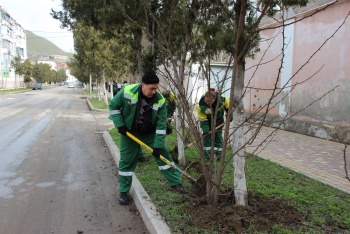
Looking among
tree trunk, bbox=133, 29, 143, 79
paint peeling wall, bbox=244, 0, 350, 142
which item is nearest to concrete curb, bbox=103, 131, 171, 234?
tree trunk, bbox=133, 29, 143, 79

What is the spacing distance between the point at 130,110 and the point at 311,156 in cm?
459

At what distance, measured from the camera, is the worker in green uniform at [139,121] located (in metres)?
4.18

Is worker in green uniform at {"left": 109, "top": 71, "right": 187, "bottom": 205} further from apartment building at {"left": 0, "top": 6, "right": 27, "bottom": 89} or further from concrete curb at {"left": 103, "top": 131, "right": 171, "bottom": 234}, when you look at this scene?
apartment building at {"left": 0, "top": 6, "right": 27, "bottom": 89}

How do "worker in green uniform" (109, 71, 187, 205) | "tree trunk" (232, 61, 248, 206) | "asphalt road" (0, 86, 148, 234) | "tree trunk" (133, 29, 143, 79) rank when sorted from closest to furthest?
"tree trunk" (232, 61, 248, 206)
"asphalt road" (0, 86, 148, 234)
"worker in green uniform" (109, 71, 187, 205)
"tree trunk" (133, 29, 143, 79)

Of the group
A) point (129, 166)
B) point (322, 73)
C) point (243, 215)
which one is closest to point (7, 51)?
point (322, 73)

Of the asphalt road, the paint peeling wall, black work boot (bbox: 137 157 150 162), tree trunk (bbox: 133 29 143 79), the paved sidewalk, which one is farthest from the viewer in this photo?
the paint peeling wall

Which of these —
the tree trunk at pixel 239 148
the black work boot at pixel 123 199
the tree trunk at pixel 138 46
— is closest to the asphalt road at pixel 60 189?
the black work boot at pixel 123 199

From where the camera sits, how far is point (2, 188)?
4.90 metres

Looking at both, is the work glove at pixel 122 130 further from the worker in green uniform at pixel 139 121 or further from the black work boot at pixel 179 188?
the black work boot at pixel 179 188

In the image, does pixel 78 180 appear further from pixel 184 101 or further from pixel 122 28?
pixel 122 28

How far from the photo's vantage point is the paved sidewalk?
538 centimetres

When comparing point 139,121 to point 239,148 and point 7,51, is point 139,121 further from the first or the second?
point 7,51

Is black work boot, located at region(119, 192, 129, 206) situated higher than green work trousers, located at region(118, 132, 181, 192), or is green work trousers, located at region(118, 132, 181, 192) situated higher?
green work trousers, located at region(118, 132, 181, 192)

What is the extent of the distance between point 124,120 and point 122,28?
3162mm
